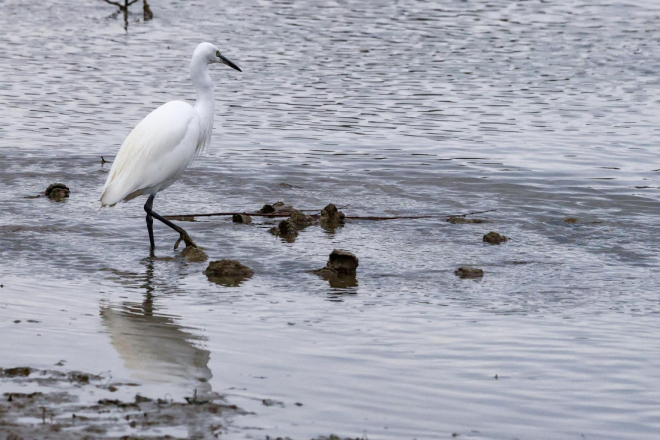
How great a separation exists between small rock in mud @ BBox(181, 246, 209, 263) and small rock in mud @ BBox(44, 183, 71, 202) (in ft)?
7.91

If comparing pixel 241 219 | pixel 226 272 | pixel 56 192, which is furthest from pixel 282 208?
pixel 226 272

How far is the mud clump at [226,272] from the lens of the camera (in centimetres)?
821

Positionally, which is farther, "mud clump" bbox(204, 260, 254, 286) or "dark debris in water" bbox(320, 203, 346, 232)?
"dark debris in water" bbox(320, 203, 346, 232)

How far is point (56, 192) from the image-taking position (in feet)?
35.6

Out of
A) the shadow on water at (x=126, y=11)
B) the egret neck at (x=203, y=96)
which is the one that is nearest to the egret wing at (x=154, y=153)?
the egret neck at (x=203, y=96)

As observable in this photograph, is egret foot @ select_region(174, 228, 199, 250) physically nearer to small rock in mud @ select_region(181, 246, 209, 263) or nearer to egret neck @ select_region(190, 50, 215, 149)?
small rock in mud @ select_region(181, 246, 209, 263)

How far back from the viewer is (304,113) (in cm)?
1562

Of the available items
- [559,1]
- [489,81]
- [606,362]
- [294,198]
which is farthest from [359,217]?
[559,1]

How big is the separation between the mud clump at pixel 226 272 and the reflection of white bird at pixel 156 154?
0.89 metres

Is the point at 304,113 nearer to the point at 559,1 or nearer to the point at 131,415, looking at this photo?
the point at 131,415

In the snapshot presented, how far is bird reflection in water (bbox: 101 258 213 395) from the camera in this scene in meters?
5.81

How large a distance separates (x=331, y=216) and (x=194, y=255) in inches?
67.3

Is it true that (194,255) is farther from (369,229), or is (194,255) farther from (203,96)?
(369,229)

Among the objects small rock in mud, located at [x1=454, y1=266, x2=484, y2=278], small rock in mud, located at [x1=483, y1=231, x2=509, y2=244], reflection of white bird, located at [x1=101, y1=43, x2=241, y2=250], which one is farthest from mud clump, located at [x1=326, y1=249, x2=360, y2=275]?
small rock in mud, located at [x1=483, y1=231, x2=509, y2=244]
